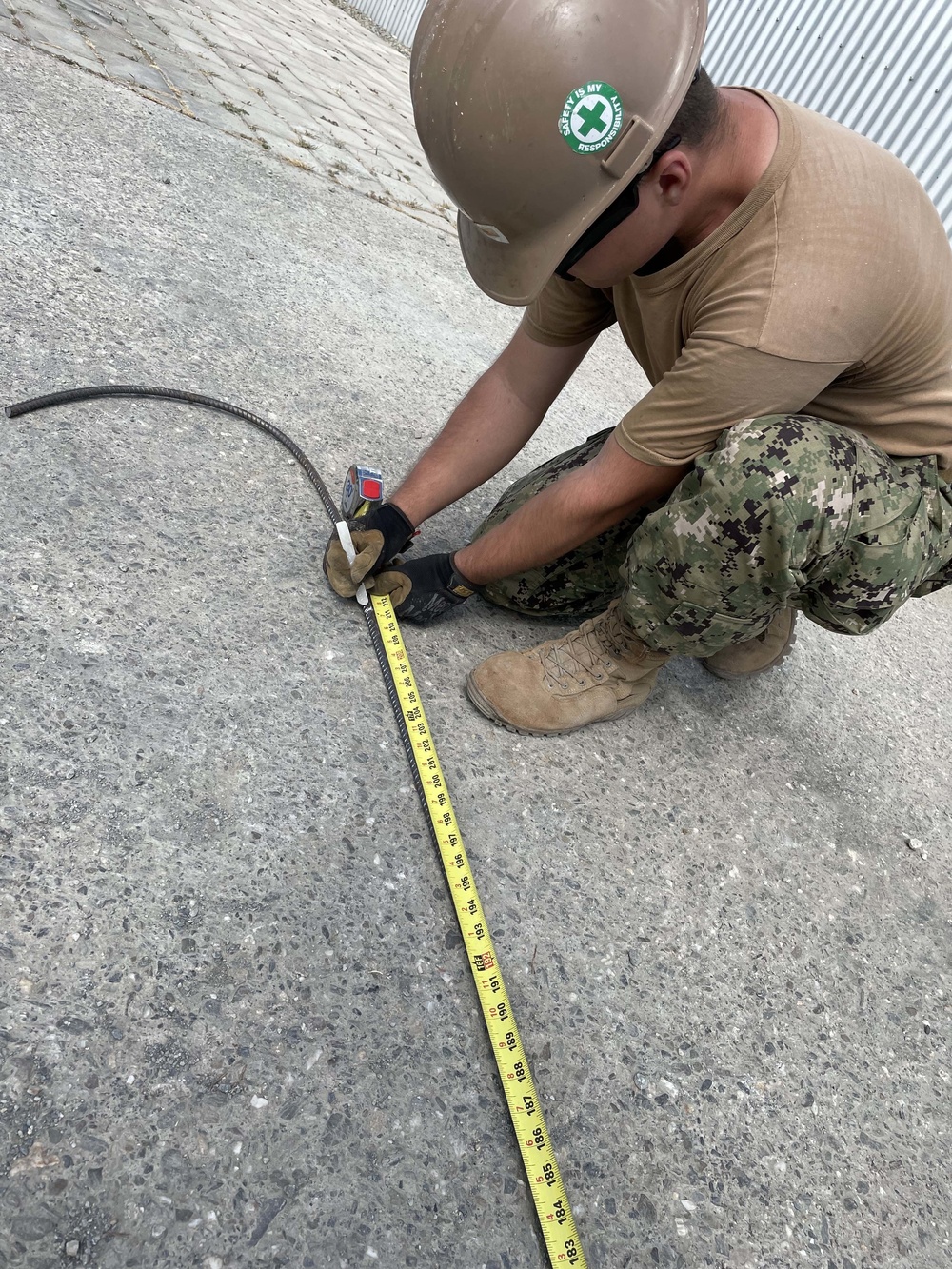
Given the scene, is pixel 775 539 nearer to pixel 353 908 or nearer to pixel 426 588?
pixel 426 588

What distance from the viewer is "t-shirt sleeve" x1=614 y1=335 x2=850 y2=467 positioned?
159cm

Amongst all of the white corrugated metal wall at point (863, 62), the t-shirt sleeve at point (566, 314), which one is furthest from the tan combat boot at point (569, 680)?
the white corrugated metal wall at point (863, 62)

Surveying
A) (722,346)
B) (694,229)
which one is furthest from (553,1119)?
(694,229)

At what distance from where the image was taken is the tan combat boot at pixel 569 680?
6.49 ft

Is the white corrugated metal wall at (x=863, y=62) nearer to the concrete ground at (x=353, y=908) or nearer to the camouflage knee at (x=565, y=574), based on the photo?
the camouflage knee at (x=565, y=574)

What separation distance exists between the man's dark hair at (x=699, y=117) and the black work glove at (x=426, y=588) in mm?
1071

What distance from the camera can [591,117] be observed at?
143 centimetres

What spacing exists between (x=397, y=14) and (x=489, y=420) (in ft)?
36.6

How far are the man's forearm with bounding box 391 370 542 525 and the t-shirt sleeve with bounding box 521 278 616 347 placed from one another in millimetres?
174

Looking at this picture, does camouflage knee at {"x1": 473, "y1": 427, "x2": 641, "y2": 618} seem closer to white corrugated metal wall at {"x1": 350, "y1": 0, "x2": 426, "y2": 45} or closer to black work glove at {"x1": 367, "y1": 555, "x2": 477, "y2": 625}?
black work glove at {"x1": 367, "y1": 555, "x2": 477, "y2": 625}

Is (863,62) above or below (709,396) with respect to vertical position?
above

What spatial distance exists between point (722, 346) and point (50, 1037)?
1.69 meters

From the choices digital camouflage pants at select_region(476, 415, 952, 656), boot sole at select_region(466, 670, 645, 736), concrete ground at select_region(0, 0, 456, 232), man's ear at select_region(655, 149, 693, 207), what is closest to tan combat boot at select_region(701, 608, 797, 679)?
digital camouflage pants at select_region(476, 415, 952, 656)

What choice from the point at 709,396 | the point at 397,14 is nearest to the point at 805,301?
the point at 709,396
